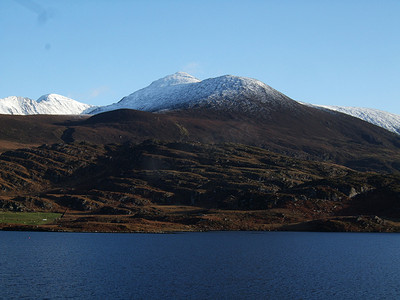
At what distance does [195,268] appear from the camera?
289 ft

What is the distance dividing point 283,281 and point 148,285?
879 inches

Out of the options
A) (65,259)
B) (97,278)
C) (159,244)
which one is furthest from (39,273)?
(159,244)

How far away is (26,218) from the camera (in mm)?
185625

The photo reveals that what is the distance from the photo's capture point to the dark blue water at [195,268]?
66.5 metres

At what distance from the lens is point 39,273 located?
3108 inches

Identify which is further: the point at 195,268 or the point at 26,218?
the point at 26,218

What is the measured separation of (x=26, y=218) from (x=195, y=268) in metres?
120

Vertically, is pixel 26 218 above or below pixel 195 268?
below

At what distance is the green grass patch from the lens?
17662cm

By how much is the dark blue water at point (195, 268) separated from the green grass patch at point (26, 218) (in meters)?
34.6

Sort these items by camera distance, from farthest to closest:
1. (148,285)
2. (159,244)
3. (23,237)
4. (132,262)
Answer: (23,237) → (159,244) → (132,262) → (148,285)

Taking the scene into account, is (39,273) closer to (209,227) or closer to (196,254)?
(196,254)

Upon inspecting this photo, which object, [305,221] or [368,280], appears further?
[305,221]

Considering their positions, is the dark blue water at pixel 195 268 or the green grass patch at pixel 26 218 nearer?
the dark blue water at pixel 195 268
